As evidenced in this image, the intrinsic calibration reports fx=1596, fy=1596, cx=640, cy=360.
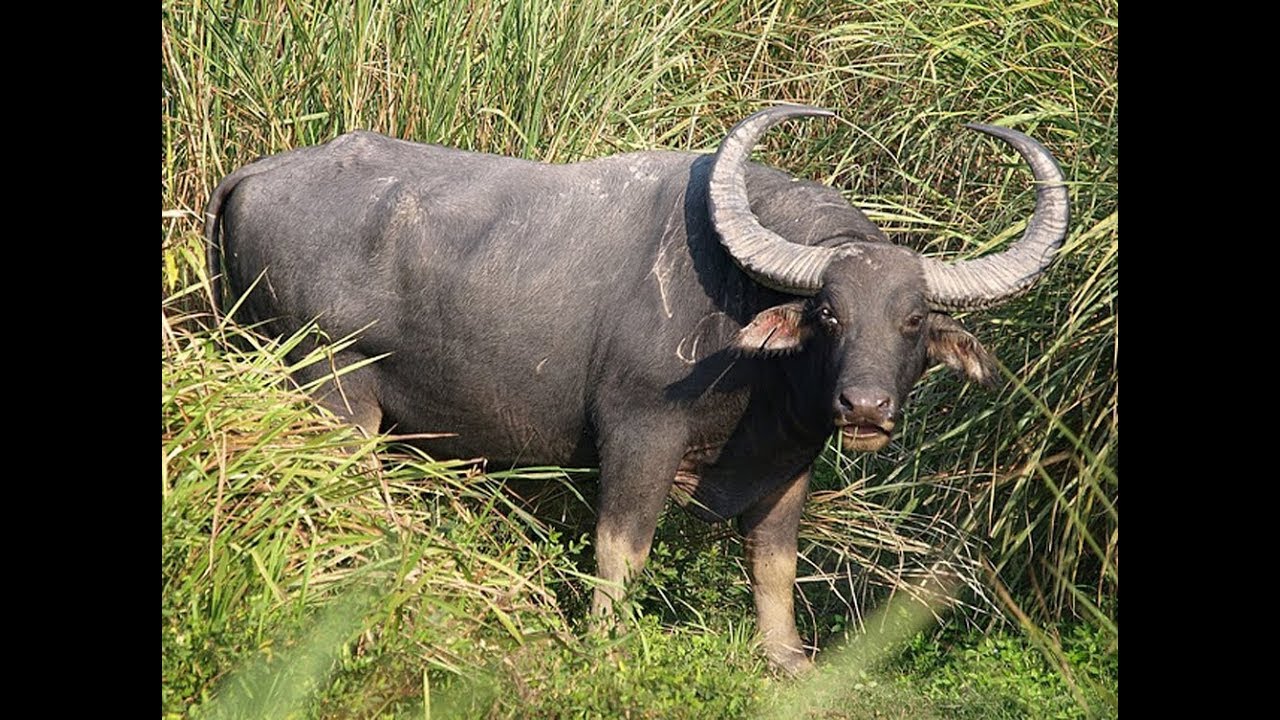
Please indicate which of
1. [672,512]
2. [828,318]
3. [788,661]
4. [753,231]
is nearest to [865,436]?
[828,318]

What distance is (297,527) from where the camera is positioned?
14.5 feet

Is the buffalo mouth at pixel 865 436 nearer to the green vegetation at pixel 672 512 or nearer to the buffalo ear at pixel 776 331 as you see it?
the buffalo ear at pixel 776 331

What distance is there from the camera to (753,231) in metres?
5.17

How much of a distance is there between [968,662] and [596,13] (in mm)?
3345

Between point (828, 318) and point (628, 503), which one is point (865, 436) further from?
point (628, 503)

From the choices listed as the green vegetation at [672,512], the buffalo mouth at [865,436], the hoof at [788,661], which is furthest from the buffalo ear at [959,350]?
the hoof at [788,661]

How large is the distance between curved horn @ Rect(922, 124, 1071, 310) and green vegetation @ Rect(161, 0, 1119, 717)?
0.51 ft

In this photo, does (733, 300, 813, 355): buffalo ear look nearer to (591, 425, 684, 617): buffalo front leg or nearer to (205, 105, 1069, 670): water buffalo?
(205, 105, 1069, 670): water buffalo

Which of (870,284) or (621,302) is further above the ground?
(870,284)

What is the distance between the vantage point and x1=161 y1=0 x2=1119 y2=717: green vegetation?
416 centimetres

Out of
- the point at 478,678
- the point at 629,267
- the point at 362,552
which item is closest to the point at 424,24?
the point at 629,267

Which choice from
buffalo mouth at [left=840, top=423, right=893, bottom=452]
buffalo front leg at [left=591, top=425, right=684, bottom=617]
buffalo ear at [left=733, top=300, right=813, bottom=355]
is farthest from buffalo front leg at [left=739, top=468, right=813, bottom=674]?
buffalo mouth at [left=840, top=423, right=893, bottom=452]

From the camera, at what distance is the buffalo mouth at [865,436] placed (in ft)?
15.7

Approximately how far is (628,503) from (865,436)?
916 millimetres
